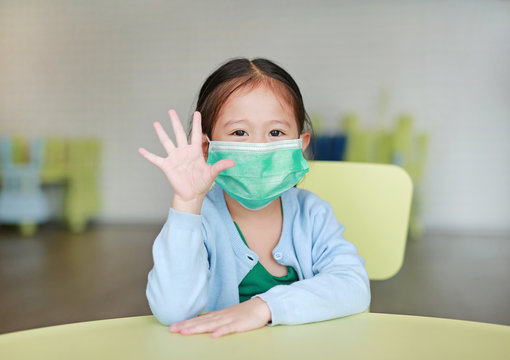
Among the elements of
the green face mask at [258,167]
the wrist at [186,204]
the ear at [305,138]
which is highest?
the ear at [305,138]

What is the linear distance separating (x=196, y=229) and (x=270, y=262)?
288mm

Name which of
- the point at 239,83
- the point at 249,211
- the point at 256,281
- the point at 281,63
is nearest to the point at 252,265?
the point at 256,281

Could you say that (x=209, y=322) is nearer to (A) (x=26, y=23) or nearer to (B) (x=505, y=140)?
(B) (x=505, y=140)

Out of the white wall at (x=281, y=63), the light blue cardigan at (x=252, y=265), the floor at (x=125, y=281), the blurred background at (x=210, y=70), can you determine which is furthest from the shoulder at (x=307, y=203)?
the white wall at (x=281, y=63)

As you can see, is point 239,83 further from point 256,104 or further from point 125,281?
point 125,281

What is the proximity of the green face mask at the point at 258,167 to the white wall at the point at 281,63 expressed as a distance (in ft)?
15.1

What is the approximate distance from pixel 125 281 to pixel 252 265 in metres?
2.32

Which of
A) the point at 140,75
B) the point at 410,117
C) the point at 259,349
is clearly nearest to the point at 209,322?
the point at 259,349

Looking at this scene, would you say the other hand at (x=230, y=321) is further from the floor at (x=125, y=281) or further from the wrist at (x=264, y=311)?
the floor at (x=125, y=281)

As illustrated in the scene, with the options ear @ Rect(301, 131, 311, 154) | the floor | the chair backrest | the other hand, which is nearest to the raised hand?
the other hand

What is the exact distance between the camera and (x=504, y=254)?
3.99 metres

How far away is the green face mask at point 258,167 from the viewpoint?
0.84m

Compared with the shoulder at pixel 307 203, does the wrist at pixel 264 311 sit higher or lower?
lower

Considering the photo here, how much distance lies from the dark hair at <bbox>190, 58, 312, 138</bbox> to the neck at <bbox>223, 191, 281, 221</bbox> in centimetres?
16
